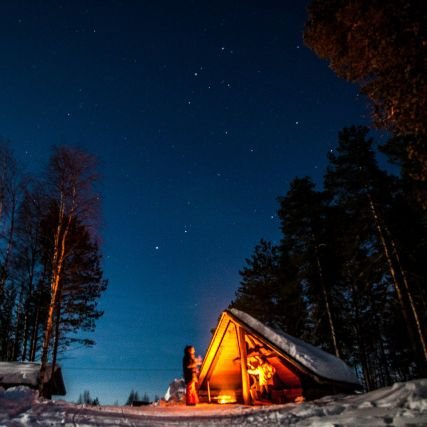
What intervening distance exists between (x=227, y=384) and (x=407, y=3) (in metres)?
16.2

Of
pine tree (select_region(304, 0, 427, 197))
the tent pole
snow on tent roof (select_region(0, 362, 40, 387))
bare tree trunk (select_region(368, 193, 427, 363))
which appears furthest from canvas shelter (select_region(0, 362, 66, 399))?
pine tree (select_region(304, 0, 427, 197))

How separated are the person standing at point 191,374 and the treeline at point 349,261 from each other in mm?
9260

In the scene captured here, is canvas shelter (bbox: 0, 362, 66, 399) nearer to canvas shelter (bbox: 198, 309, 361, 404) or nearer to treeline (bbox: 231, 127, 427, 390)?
canvas shelter (bbox: 198, 309, 361, 404)

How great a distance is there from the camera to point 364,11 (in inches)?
294

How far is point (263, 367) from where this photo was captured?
14.5m

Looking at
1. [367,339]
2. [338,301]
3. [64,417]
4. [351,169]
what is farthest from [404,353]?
[64,417]

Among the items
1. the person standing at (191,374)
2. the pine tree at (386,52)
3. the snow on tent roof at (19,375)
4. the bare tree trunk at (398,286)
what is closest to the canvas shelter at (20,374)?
the snow on tent roof at (19,375)

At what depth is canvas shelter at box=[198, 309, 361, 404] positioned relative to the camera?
38.2 feet

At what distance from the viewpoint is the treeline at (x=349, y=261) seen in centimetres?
1822

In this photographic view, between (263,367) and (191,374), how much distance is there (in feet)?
10.1

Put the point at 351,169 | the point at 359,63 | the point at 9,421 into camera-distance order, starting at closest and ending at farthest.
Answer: the point at 9,421
the point at 359,63
the point at 351,169

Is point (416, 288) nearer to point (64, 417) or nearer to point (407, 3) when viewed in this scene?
point (407, 3)

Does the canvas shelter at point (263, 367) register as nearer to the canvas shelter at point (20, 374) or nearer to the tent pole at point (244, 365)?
the tent pole at point (244, 365)

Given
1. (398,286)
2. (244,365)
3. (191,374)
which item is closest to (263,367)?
(244,365)
